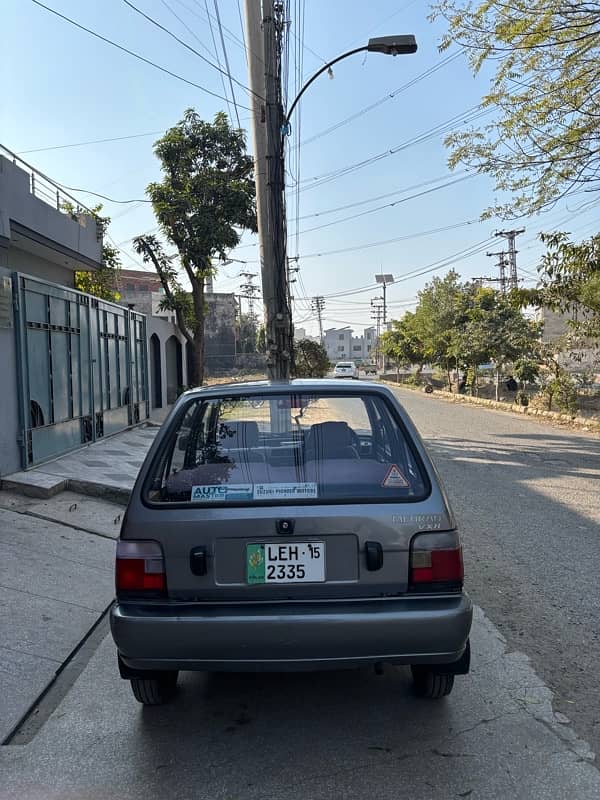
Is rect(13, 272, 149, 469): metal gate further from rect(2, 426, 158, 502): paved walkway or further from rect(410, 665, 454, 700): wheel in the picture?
rect(410, 665, 454, 700): wheel

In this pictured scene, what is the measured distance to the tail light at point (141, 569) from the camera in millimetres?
2879

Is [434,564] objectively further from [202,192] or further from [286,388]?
[202,192]

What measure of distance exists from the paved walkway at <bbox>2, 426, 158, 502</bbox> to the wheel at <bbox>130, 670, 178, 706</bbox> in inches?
177

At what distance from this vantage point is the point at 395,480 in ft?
10.0

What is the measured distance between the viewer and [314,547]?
9.37 ft

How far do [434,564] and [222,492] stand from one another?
3.16 ft

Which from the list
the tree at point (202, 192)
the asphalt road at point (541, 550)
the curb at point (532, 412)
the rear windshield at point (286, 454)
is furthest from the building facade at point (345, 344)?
the rear windshield at point (286, 454)

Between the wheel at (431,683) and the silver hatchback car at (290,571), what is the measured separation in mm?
74

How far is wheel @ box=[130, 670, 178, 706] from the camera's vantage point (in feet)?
10.5

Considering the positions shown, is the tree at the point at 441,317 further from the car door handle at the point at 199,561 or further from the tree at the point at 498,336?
the car door handle at the point at 199,561

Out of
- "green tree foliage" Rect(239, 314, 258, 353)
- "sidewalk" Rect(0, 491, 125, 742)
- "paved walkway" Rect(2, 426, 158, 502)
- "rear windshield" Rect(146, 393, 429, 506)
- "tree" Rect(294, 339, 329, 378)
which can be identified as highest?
"green tree foliage" Rect(239, 314, 258, 353)

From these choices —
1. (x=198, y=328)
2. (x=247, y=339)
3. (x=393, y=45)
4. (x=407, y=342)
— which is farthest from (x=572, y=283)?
(x=247, y=339)

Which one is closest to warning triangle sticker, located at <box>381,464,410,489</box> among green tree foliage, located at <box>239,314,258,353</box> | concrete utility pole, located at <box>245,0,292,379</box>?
concrete utility pole, located at <box>245,0,292,379</box>

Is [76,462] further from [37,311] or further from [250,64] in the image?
[250,64]
